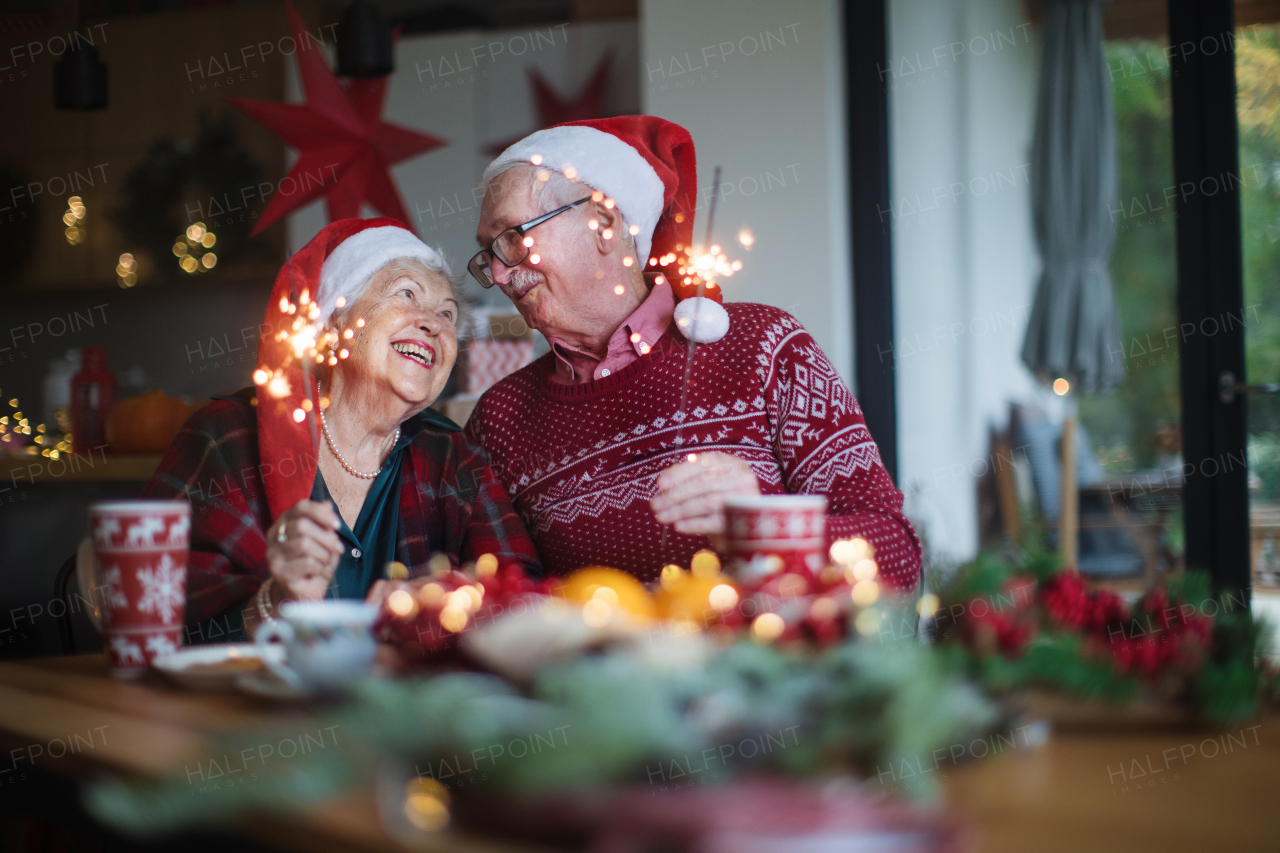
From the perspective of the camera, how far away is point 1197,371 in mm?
2840

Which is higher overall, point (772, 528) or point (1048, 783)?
point (772, 528)

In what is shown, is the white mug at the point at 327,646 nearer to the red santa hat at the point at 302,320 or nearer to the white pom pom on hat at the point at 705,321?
the red santa hat at the point at 302,320

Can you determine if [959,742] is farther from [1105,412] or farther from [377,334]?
[1105,412]

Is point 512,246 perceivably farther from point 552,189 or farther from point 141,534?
point 141,534

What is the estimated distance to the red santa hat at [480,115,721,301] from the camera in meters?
1.73

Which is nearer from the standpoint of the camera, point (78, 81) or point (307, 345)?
point (307, 345)

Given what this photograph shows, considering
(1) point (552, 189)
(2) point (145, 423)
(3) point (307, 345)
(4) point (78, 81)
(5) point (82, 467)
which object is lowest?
(5) point (82, 467)

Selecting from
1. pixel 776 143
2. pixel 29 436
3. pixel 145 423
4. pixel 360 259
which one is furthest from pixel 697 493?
pixel 29 436

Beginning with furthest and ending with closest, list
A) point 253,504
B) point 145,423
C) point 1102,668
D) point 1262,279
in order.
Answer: point 145,423
point 1262,279
point 253,504
point 1102,668

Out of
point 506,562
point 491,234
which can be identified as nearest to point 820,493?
point 506,562

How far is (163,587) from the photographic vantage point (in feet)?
3.45

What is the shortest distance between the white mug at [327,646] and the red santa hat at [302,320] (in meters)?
0.55

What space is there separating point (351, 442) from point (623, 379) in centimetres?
44

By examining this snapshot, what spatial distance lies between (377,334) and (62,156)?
317 cm
